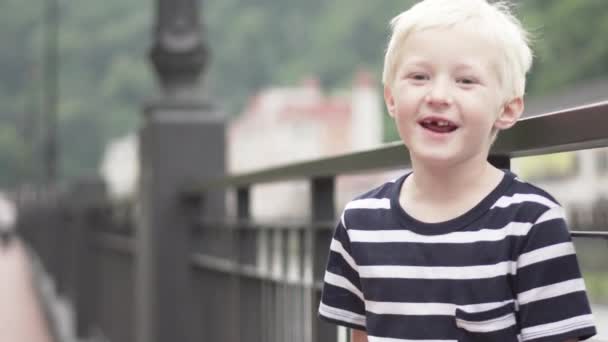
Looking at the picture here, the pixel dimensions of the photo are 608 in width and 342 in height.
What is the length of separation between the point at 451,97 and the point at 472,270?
0.30 meters


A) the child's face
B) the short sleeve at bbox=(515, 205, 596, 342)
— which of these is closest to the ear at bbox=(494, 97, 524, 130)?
the child's face

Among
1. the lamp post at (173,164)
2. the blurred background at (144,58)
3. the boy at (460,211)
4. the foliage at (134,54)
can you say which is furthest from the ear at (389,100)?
the foliage at (134,54)

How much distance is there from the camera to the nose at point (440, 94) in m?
2.28

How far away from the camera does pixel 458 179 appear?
2322 mm

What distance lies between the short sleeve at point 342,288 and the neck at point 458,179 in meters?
0.25

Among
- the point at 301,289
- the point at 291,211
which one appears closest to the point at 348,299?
the point at 301,289

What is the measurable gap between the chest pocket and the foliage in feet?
398

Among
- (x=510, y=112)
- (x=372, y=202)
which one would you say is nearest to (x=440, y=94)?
(x=510, y=112)

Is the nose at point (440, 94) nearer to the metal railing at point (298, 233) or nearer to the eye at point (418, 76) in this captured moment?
the eye at point (418, 76)

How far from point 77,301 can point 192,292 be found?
4.91m

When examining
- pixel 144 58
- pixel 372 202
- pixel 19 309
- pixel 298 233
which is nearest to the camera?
pixel 372 202

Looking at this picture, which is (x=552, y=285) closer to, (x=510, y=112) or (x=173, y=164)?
(x=510, y=112)

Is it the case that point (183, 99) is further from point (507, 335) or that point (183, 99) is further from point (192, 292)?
point (507, 335)

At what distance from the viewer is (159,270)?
275 inches
